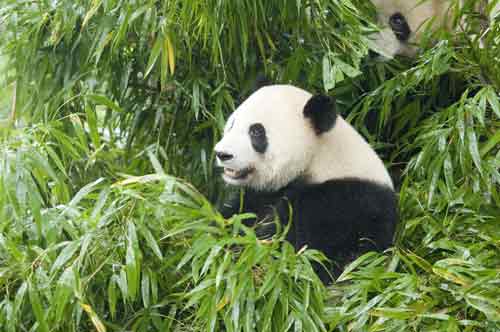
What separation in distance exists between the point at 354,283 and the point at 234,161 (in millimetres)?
559

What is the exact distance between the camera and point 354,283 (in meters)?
2.62

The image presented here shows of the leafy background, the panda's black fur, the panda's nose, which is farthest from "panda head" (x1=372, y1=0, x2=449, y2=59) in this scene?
the panda's nose

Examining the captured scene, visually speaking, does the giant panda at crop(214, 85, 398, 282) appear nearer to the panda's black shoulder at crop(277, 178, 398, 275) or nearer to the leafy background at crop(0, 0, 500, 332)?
the panda's black shoulder at crop(277, 178, 398, 275)

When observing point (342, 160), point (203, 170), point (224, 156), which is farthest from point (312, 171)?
point (203, 170)

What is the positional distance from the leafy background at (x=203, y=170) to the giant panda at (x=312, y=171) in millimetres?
110

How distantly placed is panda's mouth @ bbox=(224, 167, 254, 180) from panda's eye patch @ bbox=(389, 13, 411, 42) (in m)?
1.23

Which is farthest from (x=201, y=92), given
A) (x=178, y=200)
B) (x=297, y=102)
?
(x=178, y=200)

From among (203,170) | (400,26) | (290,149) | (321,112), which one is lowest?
(203,170)

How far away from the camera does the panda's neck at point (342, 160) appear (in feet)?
9.20

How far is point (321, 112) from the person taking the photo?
9.02ft

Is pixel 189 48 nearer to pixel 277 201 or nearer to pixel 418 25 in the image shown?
pixel 277 201

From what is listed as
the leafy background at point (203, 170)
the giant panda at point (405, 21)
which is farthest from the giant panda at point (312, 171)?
the giant panda at point (405, 21)

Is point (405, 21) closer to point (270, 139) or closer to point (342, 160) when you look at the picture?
point (342, 160)

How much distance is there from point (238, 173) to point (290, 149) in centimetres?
20
